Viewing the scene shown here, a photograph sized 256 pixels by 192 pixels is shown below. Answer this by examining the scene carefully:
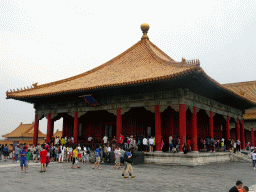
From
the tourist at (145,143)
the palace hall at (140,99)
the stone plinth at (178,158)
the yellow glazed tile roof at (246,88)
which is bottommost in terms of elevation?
the stone plinth at (178,158)

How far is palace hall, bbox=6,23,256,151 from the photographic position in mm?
18781

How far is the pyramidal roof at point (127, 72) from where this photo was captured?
740 inches

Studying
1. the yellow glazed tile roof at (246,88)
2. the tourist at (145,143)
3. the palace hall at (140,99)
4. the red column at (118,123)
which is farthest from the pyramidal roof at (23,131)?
the yellow glazed tile roof at (246,88)

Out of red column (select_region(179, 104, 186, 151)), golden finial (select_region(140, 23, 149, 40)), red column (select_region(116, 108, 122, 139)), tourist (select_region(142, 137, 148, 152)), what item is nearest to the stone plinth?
tourist (select_region(142, 137, 148, 152))

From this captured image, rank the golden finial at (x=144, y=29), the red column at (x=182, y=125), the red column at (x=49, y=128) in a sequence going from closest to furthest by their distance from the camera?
the red column at (x=182, y=125), the red column at (x=49, y=128), the golden finial at (x=144, y=29)

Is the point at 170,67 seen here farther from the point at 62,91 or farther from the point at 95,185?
the point at 95,185

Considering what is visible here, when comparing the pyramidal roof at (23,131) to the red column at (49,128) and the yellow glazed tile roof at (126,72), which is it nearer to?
the yellow glazed tile roof at (126,72)

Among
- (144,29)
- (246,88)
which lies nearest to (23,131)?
(144,29)

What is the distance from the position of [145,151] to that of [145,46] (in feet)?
39.2

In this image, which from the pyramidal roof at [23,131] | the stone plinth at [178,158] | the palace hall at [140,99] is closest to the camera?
the stone plinth at [178,158]

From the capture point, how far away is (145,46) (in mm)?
27156

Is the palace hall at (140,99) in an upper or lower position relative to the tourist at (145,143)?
upper

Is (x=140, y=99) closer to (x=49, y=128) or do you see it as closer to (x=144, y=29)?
(x=49, y=128)

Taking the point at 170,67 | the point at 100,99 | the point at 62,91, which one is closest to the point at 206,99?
the point at 170,67
